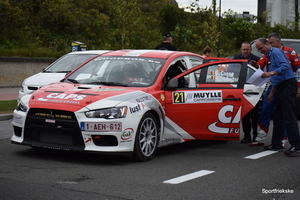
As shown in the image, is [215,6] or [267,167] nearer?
[267,167]

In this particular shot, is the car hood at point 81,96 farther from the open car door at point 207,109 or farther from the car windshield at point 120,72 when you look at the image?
the open car door at point 207,109

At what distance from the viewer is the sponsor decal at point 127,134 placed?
679cm

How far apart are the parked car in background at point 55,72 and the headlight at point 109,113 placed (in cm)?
641

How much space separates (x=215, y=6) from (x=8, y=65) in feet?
50.1

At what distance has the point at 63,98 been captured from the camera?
6.98m

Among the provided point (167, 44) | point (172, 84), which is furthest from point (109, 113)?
point (167, 44)

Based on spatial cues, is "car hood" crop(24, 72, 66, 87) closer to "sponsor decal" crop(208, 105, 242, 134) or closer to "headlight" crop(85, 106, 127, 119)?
"sponsor decal" crop(208, 105, 242, 134)

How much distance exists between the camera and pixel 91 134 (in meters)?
6.71

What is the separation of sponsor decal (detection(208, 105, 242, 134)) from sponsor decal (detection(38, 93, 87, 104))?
6.87 feet

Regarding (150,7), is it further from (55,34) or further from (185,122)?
(185,122)

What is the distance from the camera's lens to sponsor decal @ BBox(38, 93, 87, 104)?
22.6ft

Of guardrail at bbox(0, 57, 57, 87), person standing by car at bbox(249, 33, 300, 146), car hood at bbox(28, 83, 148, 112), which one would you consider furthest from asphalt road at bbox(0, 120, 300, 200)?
guardrail at bbox(0, 57, 57, 87)

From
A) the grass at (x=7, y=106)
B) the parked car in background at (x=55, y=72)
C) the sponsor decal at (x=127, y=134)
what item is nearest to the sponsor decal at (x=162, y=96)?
the sponsor decal at (x=127, y=134)

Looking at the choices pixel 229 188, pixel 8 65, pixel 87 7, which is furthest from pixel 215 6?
pixel 229 188
